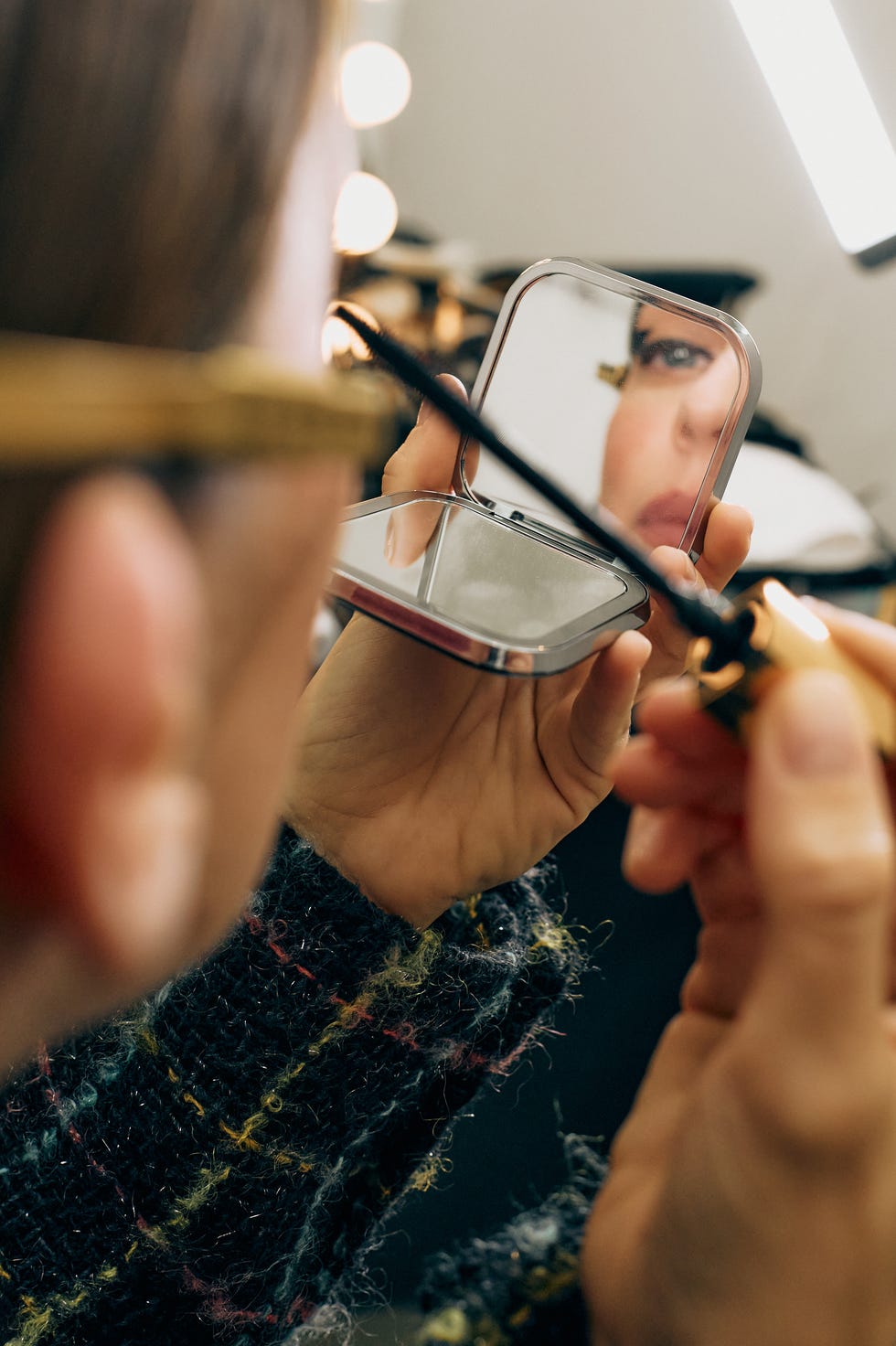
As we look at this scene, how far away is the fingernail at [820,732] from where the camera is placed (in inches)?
8.9

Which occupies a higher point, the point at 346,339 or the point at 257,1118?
the point at 346,339

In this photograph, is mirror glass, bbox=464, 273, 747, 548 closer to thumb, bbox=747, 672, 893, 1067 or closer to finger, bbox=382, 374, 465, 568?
finger, bbox=382, 374, 465, 568

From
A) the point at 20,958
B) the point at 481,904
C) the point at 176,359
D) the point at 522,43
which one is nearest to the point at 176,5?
the point at 176,359

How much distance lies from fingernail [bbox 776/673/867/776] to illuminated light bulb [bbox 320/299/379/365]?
0.18 m

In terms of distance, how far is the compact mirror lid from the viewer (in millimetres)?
505

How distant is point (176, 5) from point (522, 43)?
1779mm

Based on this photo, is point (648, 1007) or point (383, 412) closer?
point (383, 412)

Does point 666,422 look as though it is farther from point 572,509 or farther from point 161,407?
point 161,407

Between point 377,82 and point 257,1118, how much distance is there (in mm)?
1642

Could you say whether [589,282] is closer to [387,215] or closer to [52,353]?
[52,353]

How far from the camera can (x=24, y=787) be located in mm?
171

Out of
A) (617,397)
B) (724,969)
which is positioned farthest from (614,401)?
(724,969)

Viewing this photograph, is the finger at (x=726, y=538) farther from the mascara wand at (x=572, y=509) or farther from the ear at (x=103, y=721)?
the ear at (x=103, y=721)

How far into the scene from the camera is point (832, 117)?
2.03 feet
